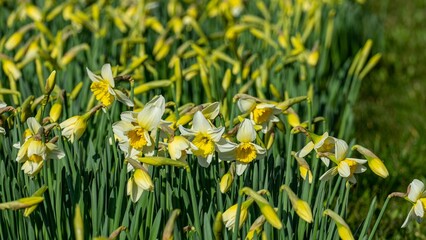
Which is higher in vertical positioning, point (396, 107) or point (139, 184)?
point (139, 184)

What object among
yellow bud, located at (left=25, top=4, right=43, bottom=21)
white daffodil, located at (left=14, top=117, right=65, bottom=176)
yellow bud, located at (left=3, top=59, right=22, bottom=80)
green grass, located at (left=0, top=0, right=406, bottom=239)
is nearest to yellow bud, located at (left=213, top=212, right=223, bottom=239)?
green grass, located at (left=0, top=0, right=406, bottom=239)

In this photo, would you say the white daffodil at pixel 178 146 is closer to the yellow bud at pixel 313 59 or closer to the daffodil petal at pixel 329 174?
the daffodil petal at pixel 329 174

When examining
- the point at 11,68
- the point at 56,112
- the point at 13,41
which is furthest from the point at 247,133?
the point at 13,41

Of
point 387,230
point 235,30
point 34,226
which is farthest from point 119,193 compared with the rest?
point 235,30

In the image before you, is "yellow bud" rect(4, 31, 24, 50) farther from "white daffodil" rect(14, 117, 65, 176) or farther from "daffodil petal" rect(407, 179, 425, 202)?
"daffodil petal" rect(407, 179, 425, 202)

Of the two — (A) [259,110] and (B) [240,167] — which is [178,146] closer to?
(B) [240,167]
